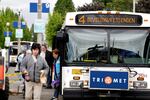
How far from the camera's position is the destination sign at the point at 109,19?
1667 cm

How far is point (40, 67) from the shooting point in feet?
47.6

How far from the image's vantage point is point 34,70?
14500mm

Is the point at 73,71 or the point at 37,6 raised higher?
the point at 37,6

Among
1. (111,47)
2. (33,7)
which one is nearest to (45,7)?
(33,7)

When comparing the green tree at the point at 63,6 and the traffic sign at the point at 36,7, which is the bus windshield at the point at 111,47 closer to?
the traffic sign at the point at 36,7

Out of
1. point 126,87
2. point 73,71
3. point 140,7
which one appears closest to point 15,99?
point 73,71

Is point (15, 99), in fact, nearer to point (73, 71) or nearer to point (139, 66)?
point (73, 71)

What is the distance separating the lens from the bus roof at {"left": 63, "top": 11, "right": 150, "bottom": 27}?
16625 millimetres

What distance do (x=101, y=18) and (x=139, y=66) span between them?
1807 millimetres

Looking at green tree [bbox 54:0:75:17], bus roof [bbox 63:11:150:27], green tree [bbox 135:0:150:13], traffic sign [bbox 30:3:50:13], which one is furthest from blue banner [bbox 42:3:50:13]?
green tree [bbox 54:0:75:17]

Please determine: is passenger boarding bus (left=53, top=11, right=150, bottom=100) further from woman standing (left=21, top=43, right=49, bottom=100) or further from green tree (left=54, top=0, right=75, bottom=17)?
green tree (left=54, top=0, right=75, bottom=17)

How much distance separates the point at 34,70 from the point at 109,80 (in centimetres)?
237

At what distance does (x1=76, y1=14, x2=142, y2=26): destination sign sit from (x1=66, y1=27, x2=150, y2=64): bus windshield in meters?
0.37

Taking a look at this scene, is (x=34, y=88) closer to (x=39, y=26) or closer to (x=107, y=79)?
(x=107, y=79)
